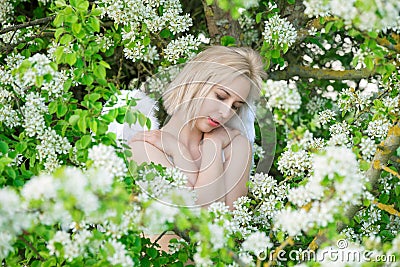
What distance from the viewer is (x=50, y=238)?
1.50 metres

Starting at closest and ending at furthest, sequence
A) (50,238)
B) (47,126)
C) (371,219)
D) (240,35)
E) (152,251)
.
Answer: (50,238) < (152,251) < (47,126) < (371,219) < (240,35)

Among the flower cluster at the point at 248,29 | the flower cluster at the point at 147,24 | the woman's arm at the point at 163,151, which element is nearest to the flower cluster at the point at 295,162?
the woman's arm at the point at 163,151

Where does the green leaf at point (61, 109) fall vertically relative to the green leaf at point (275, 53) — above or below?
below

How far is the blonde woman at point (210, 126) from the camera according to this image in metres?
2.27

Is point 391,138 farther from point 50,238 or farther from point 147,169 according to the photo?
point 50,238

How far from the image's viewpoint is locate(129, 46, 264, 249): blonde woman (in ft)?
7.46

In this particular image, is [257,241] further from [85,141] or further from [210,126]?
[210,126]

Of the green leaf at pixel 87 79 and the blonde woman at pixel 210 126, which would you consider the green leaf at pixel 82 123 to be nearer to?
the green leaf at pixel 87 79

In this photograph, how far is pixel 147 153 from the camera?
7.36 ft

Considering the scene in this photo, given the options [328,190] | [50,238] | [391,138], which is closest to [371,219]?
[391,138]

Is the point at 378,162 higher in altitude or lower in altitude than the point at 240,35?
lower

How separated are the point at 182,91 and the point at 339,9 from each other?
887mm

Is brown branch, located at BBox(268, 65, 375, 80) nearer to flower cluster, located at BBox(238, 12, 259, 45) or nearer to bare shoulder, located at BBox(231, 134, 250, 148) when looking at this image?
flower cluster, located at BBox(238, 12, 259, 45)

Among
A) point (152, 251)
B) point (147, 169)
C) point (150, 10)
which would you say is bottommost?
point (152, 251)
